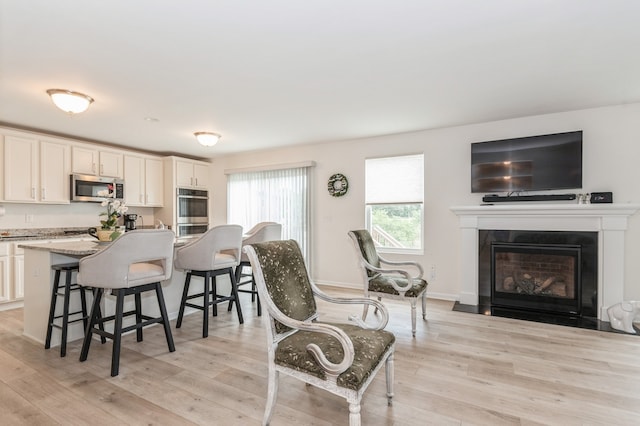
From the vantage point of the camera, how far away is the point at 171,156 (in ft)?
19.5

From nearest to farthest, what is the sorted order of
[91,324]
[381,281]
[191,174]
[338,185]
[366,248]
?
A: [91,324] → [381,281] → [366,248] → [338,185] → [191,174]

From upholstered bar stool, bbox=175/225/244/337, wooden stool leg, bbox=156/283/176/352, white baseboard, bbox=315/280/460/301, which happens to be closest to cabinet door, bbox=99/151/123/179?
upholstered bar stool, bbox=175/225/244/337

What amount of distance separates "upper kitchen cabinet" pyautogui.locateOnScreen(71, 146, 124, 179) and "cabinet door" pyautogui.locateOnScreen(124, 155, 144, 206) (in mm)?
96

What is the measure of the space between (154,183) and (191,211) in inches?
32.6

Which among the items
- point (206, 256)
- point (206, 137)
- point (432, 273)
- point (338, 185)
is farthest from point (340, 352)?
point (206, 137)

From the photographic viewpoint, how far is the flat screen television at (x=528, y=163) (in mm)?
3654

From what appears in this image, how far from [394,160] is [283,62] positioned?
2.76m

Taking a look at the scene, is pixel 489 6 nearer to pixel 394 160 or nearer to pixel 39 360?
pixel 394 160

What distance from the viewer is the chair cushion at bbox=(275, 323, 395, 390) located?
151cm

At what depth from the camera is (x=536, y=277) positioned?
3.86 meters

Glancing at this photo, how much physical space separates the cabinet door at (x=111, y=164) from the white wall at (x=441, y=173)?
Answer: 5.60 ft

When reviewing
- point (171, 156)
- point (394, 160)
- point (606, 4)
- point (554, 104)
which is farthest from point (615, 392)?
point (171, 156)

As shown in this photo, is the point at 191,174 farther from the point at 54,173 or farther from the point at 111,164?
the point at 54,173

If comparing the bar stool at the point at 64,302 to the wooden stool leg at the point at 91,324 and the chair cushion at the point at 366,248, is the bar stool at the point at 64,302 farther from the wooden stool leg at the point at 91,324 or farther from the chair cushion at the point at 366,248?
the chair cushion at the point at 366,248
